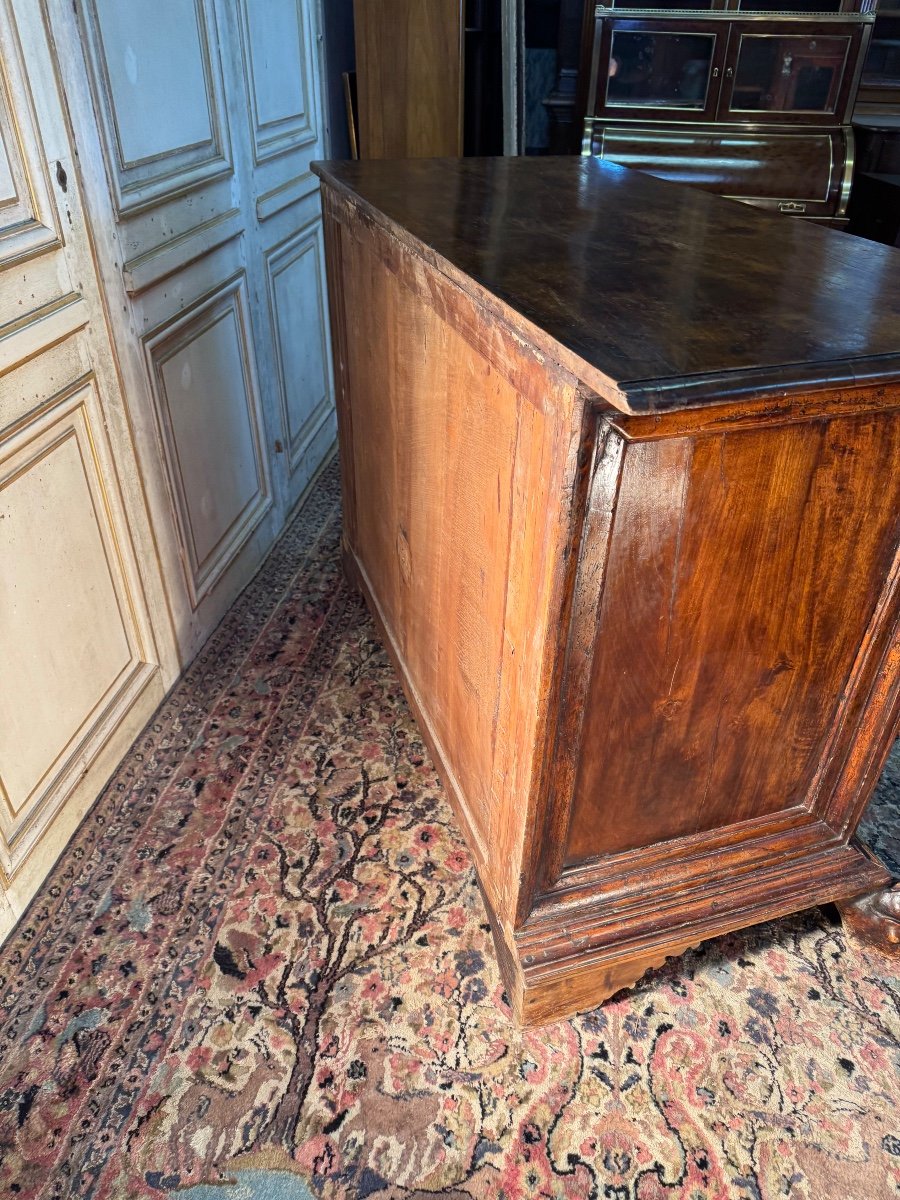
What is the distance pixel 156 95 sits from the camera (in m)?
1.81

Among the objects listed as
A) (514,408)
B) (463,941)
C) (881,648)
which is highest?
(514,408)

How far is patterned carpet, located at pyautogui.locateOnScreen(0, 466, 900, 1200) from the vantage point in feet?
3.85

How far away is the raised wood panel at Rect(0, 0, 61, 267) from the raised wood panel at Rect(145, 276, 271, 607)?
42 cm

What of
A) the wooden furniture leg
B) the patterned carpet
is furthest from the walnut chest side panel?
the wooden furniture leg

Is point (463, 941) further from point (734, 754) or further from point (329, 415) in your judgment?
point (329, 415)

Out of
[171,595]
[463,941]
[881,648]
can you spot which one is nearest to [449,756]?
[463,941]

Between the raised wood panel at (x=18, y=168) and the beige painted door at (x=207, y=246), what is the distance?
141 millimetres

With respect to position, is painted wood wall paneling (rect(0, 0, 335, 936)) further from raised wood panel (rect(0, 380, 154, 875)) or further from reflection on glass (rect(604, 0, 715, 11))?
reflection on glass (rect(604, 0, 715, 11))

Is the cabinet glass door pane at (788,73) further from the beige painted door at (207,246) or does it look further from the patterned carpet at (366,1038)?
the patterned carpet at (366,1038)

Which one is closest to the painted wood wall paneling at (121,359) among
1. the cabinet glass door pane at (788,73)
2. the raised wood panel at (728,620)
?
the raised wood panel at (728,620)

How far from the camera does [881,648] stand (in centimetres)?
120

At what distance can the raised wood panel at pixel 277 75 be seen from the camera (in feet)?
7.67

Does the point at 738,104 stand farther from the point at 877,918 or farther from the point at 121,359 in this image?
the point at 877,918

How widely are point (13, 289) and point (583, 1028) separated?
1.55 m
